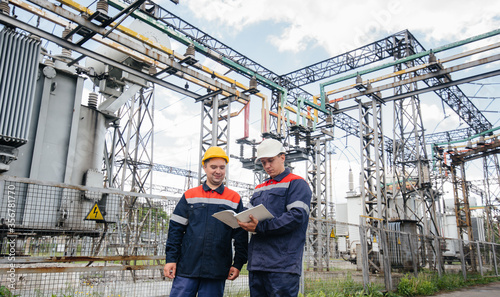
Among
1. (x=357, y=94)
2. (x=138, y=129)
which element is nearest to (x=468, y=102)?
(x=357, y=94)

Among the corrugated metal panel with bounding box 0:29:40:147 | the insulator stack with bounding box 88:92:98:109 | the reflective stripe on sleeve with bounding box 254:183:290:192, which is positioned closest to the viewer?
the reflective stripe on sleeve with bounding box 254:183:290:192

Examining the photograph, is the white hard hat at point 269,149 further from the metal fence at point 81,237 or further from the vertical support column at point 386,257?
the vertical support column at point 386,257

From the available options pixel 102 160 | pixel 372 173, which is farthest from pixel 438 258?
pixel 102 160

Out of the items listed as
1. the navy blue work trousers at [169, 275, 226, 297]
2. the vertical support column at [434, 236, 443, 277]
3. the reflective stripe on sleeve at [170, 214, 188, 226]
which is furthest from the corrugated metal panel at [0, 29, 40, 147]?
the vertical support column at [434, 236, 443, 277]

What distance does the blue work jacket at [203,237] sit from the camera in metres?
3.37

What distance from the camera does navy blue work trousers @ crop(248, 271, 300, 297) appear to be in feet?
10.1

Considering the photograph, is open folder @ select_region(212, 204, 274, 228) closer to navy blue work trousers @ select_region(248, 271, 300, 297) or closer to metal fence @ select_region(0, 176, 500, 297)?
navy blue work trousers @ select_region(248, 271, 300, 297)

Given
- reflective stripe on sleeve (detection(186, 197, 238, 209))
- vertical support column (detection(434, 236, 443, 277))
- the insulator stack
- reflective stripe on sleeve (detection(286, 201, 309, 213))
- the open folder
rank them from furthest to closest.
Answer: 1. vertical support column (detection(434, 236, 443, 277))
2. the insulator stack
3. reflective stripe on sleeve (detection(186, 197, 238, 209))
4. reflective stripe on sleeve (detection(286, 201, 309, 213))
5. the open folder

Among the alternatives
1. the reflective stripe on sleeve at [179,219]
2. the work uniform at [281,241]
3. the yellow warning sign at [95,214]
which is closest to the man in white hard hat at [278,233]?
the work uniform at [281,241]

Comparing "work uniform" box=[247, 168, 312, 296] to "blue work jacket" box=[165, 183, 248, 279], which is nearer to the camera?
"work uniform" box=[247, 168, 312, 296]

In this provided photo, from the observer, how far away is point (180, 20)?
1733 centimetres

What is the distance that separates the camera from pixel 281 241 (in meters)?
3.22

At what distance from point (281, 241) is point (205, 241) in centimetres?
73

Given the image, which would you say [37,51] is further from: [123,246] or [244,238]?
[244,238]
